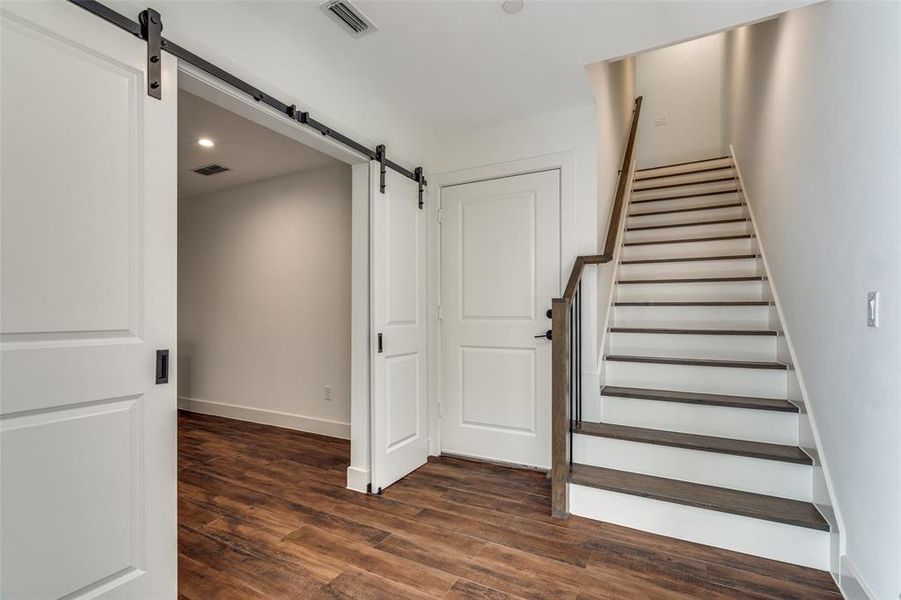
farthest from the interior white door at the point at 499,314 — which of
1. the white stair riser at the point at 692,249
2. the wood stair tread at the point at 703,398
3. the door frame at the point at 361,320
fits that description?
the white stair riser at the point at 692,249

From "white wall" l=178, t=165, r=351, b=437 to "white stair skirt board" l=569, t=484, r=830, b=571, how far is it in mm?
2256

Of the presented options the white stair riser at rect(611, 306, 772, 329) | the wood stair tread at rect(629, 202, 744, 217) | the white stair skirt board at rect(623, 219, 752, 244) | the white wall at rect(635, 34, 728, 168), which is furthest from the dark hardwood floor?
the white wall at rect(635, 34, 728, 168)

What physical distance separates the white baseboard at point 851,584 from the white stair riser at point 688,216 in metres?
2.85

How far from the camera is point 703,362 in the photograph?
8.75ft

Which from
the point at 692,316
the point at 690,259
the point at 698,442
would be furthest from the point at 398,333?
the point at 690,259

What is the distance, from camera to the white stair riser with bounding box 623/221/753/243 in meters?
3.72

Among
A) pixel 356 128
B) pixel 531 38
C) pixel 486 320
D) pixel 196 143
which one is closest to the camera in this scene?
pixel 531 38

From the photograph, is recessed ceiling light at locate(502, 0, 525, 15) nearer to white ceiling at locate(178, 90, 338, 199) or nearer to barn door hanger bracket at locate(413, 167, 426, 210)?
barn door hanger bracket at locate(413, 167, 426, 210)

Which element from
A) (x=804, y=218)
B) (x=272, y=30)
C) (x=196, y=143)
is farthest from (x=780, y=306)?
(x=196, y=143)

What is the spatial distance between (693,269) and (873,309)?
2.05 m

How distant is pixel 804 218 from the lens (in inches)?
90.4

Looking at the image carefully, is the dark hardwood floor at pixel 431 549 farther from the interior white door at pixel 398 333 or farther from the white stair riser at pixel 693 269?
the white stair riser at pixel 693 269

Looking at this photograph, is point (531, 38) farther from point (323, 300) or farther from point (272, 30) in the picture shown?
point (323, 300)

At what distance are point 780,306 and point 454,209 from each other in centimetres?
221
